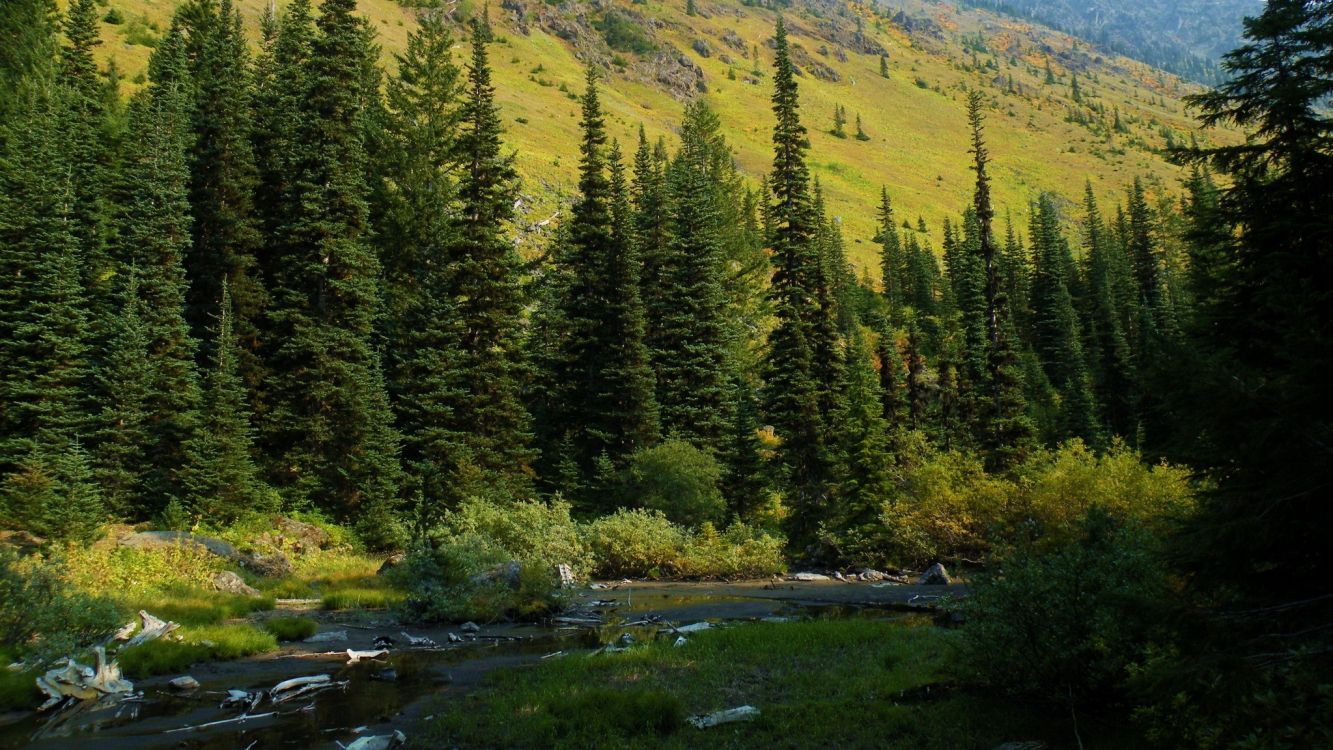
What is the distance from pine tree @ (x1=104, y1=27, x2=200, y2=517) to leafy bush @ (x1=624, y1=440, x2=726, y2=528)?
21153mm

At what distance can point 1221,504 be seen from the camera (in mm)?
6703

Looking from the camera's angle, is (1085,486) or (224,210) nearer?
(1085,486)

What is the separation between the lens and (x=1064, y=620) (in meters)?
9.84

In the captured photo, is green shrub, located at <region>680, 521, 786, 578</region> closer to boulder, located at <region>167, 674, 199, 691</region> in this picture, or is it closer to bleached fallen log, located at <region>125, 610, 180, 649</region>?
bleached fallen log, located at <region>125, 610, 180, 649</region>

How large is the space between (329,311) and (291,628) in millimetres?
24277

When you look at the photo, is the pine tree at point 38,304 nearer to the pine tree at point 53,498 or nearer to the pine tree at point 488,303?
the pine tree at point 53,498

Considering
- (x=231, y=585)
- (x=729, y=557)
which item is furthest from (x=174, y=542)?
(x=729, y=557)

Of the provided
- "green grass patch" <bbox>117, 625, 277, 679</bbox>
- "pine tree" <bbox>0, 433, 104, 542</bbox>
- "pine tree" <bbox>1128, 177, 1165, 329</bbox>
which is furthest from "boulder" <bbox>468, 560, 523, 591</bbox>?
"pine tree" <bbox>1128, 177, 1165, 329</bbox>

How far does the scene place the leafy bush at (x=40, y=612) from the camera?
13344mm

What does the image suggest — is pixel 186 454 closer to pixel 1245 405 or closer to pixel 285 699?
pixel 285 699

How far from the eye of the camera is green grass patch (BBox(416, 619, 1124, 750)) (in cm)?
968

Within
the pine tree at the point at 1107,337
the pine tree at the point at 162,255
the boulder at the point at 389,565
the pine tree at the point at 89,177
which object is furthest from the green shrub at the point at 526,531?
the pine tree at the point at 1107,337

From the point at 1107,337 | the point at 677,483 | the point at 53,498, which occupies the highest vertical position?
the point at 1107,337

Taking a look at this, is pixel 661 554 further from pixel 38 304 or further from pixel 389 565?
pixel 38 304
